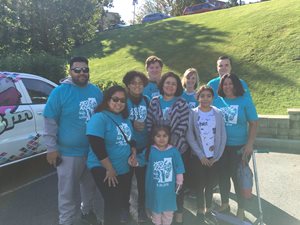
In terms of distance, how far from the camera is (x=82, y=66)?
400cm

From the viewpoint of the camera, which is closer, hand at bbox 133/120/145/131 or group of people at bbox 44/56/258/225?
group of people at bbox 44/56/258/225

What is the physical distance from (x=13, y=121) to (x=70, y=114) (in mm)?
2099

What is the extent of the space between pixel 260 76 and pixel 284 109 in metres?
2.38

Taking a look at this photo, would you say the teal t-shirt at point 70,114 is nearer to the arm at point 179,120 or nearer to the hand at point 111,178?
the hand at point 111,178

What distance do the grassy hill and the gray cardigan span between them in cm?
539

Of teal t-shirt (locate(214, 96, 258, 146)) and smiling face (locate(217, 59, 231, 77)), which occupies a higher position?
smiling face (locate(217, 59, 231, 77))

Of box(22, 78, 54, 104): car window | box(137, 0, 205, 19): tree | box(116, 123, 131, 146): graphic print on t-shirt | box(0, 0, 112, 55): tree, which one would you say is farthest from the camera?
Answer: box(137, 0, 205, 19): tree

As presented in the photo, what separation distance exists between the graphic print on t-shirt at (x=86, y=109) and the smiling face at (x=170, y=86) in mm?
806

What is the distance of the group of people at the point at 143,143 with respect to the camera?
378cm

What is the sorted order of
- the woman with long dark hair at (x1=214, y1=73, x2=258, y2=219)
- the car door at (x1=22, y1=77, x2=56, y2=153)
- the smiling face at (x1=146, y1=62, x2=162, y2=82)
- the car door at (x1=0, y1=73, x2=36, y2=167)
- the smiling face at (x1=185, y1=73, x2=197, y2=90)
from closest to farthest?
the woman with long dark hair at (x1=214, y1=73, x2=258, y2=219) → the smiling face at (x1=146, y1=62, x2=162, y2=82) → the smiling face at (x1=185, y1=73, x2=197, y2=90) → the car door at (x1=0, y1=73, x2=36, y2=167) → the car door at (x1=22, y1=77, x2=56, y2=153)

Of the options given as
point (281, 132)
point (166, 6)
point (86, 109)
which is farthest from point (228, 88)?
point (166, 6)

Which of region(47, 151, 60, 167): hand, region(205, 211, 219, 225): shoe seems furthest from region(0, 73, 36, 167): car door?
region(205, 211, 219, 225): shoe

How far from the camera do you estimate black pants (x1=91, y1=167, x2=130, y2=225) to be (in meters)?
3.76

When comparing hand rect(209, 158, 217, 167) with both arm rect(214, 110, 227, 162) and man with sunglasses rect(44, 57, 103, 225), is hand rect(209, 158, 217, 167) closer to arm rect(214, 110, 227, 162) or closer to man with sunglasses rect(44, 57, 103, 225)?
arm rect(214, 110, 227, 162)
